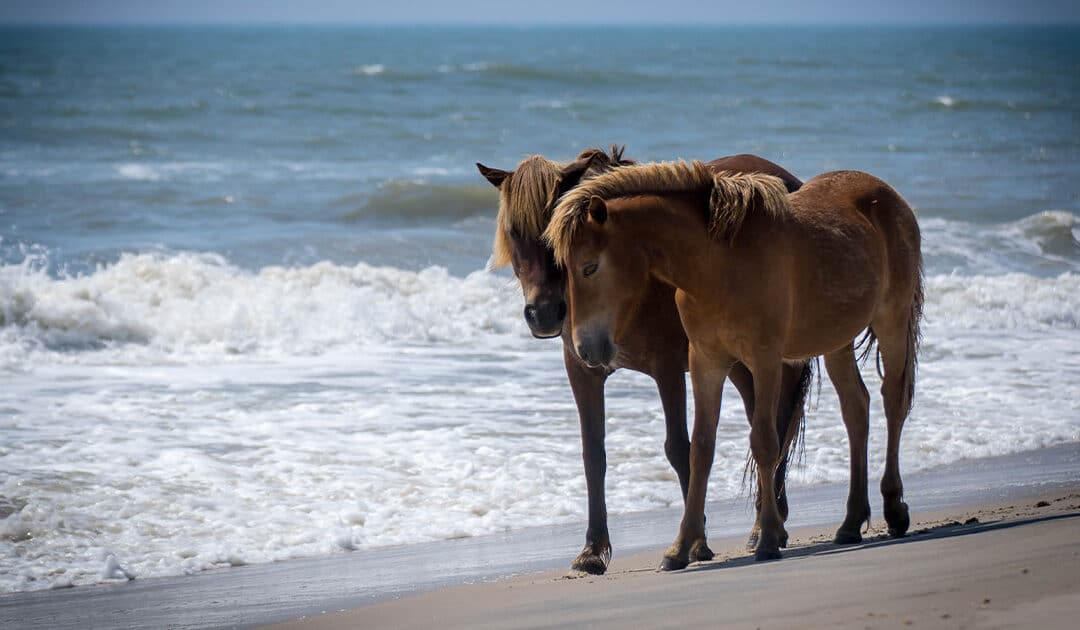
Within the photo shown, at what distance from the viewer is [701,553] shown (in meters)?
4.59

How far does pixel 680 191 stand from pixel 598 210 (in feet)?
1.24

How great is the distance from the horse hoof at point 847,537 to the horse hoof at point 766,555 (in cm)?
55

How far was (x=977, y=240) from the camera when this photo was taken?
697 inches

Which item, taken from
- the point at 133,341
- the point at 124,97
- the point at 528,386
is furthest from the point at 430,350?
the point at 124,97

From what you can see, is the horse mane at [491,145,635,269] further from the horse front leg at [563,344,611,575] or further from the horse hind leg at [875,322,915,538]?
the horse hind leg at [875,322,915,538]

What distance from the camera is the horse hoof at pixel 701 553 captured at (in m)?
4.55

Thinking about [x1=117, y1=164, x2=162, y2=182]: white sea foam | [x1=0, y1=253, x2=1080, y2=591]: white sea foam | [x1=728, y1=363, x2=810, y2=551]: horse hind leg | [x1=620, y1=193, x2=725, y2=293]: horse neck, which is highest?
[x1=620, y1=193, x2=725, y2=293]: horse neck

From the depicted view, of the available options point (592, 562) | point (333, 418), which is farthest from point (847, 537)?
point (333, 418)

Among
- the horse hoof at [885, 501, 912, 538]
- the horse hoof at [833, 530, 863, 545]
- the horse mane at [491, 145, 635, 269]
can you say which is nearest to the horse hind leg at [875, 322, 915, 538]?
the horse hoof at [885, 501, 912, 538]

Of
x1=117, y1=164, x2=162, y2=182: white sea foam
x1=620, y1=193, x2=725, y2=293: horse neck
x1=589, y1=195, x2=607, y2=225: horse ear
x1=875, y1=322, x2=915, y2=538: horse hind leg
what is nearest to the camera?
x1=589, y1=195, x2=607, y2=225: horse ear

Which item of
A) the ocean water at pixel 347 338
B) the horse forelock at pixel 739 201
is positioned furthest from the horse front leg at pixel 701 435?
the ocean water at pixel 347 338

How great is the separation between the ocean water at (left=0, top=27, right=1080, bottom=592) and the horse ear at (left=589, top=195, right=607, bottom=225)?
221cm

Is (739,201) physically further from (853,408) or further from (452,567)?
(452,567)

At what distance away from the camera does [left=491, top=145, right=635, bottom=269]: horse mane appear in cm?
444
